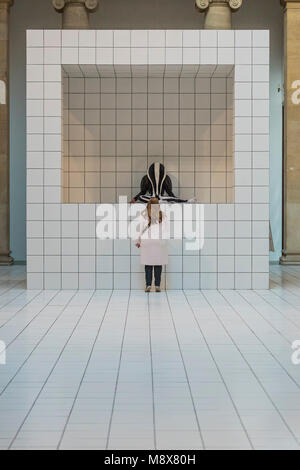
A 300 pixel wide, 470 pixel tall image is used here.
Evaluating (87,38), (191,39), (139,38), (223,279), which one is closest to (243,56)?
(191,39)

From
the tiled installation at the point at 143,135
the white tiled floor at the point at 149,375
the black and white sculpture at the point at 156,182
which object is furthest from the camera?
the tiled installation at the point at 143,135

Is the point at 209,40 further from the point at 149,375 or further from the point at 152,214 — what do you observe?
the point at 149,375

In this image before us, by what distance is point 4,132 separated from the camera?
14.1 m

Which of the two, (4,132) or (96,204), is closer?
(96,204)

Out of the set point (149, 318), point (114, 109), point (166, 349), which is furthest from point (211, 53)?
point (166, 349)

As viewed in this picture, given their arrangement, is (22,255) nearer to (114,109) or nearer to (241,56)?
(114,109)

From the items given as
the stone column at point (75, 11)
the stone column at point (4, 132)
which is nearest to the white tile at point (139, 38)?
the stone column at point (75, 11)

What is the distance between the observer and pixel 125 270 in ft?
34.4

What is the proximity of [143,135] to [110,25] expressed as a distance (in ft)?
10.0

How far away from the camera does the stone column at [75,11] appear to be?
11.3 meters

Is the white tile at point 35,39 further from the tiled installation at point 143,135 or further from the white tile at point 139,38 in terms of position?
the tiled installation at point 143,135

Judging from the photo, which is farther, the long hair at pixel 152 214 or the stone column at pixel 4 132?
the stone column at pixel 4 132

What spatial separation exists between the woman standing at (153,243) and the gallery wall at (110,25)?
5.34 metres

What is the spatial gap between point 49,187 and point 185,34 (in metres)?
2.93
